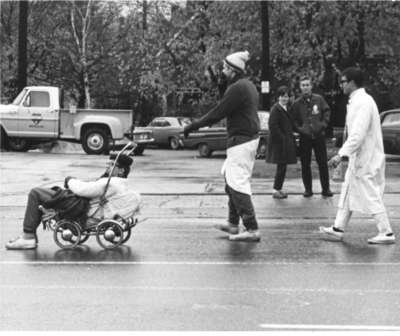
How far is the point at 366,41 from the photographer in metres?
31.6

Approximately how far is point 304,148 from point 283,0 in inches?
708

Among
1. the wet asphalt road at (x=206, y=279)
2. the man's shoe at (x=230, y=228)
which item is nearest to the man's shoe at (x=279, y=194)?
the wet asphalt road at (x=206, y=279)

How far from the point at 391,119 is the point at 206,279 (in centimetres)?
1609

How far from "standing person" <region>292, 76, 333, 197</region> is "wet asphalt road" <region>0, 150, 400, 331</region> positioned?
4.59 feet

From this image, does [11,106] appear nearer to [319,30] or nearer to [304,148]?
[319,30]

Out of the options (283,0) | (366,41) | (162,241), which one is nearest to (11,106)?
(283,0)

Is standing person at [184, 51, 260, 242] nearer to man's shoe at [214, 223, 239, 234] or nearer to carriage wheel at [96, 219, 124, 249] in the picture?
man's shoe at [214, 223, 239, 234]

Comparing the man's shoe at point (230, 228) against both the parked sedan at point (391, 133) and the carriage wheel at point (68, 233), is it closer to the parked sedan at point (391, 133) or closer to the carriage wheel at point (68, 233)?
the carriage wheel at point (68, 233)

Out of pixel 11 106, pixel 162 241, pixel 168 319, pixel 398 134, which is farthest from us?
pixel 11 106

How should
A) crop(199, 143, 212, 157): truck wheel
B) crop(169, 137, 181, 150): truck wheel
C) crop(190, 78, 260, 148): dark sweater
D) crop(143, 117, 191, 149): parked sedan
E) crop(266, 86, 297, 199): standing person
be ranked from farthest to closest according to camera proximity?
crop(143, 117, 191, 149): parked sedan
crop(169, 137, 181, 150): truck wheel
crop(199, 143, 212, 157): truck wheel
crop(266, 86, 297, 199): standing person
crop(190, 78, 260, 148): dark sweater

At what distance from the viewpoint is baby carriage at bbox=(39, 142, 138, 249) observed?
8250 mm

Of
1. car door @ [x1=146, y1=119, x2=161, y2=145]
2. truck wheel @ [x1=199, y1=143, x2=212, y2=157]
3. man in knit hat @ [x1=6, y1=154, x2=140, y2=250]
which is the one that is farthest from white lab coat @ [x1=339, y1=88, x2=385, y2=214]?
car door @ [x1=146, y1=119, x2=161, y2=145]

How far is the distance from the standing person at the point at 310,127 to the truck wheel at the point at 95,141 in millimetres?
12791

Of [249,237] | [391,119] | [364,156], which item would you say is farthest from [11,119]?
[364,156]
